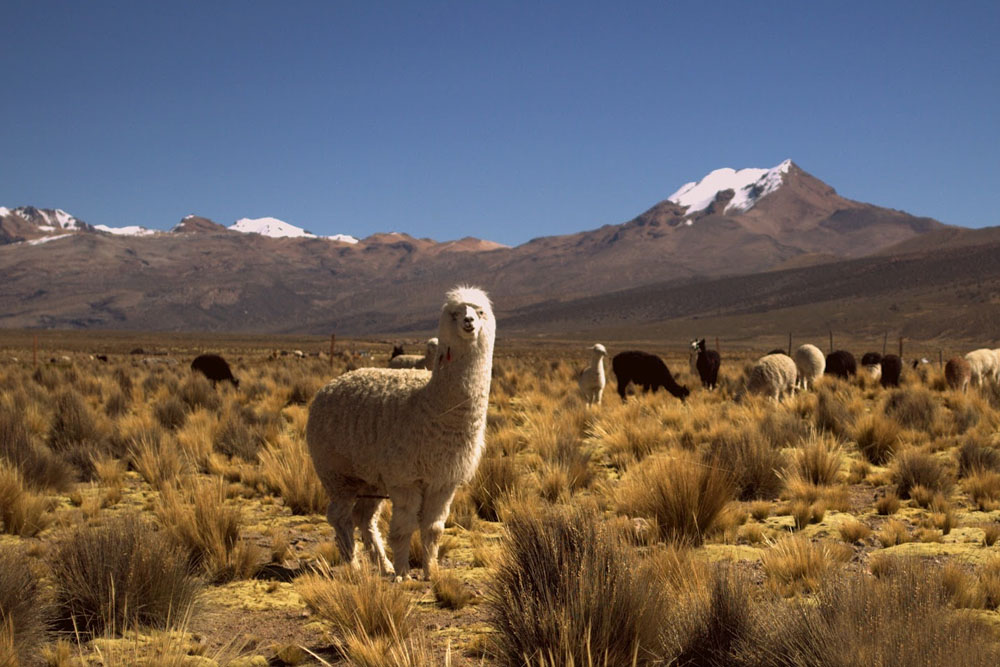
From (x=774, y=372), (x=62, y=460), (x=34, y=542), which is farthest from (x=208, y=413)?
(x=774, y=372)

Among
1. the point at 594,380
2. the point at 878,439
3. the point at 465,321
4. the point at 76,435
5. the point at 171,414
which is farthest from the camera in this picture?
the point at 594,380

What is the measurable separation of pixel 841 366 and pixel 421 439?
62.2ft

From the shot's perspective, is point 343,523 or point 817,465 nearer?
point 343,523

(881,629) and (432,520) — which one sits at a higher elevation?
(881,629)

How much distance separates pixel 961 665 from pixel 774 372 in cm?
1312

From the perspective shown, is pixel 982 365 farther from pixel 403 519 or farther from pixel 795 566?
pixel 403 519

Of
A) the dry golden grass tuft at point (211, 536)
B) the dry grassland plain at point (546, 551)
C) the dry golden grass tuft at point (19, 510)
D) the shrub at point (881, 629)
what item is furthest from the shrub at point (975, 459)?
the dry golden grass tuft at point (19, 510)

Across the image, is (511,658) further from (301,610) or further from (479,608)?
(301,610)

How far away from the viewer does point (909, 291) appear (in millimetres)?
111812

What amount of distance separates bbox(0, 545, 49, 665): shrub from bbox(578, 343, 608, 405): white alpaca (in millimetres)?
12107

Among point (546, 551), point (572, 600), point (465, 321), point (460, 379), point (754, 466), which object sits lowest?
point (754, 466)

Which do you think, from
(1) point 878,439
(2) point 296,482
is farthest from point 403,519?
(1) point 878,439

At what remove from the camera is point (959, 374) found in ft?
57.4

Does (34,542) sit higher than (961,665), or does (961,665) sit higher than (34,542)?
(961,665)
